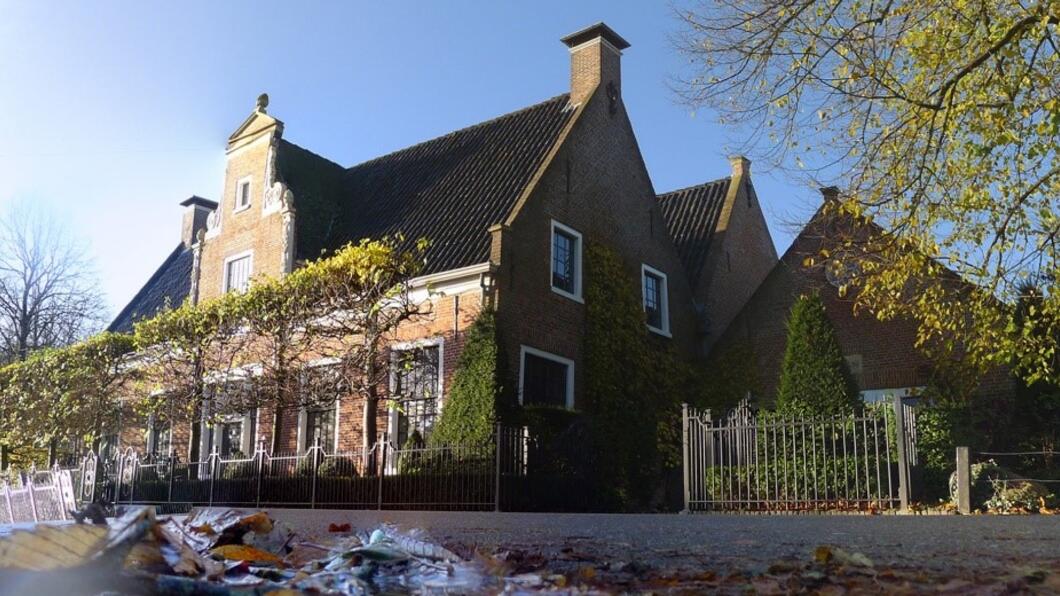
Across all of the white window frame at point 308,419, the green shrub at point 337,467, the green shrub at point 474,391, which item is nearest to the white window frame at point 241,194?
the white window frame at point 308,419

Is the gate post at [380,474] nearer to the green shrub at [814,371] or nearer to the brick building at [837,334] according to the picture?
the green shrub at [814,371]

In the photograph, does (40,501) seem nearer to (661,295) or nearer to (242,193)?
(242,193)

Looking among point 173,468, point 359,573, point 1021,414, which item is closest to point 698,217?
point 1021,414

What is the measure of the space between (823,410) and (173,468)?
42.7ft

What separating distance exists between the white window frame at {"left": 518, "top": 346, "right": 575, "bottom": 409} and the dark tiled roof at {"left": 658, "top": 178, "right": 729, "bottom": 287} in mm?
7408

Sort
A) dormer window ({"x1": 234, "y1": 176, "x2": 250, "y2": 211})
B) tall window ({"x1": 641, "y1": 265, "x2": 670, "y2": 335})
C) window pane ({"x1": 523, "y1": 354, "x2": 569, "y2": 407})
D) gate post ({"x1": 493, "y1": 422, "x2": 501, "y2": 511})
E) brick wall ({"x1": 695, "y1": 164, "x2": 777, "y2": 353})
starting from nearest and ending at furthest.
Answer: gate post ({"x1": 493, "y1": 422, "x2": 501, "y2": 511}) → window pane ({"x1": 523, "y1": 354, "x2": 569, "y2": 407}) → tall window ({"x1": 641, "y1": 265, "x2": 670, "y2": 335}) → dormer window ({"x1": 234, "y1": 176, "x2": 250, "y2": 211}) → brick wall ({"x1": 695, "y1": 164, "x2": 777, "y2": 353})

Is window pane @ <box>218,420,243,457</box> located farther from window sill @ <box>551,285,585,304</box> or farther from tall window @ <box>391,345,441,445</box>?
window sill @ <box>551,285,585,304</box>

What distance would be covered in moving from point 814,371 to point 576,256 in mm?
5602

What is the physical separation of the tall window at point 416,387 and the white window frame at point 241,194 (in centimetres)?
743

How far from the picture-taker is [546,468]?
50.6 feet

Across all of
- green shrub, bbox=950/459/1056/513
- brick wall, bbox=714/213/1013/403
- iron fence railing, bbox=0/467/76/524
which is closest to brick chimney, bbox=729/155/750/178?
brick wall, bbox=714/213/1013/403

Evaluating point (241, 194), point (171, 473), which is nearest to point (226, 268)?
point (241, 194)

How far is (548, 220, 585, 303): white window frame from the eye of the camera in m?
19.3

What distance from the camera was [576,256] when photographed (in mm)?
20344
